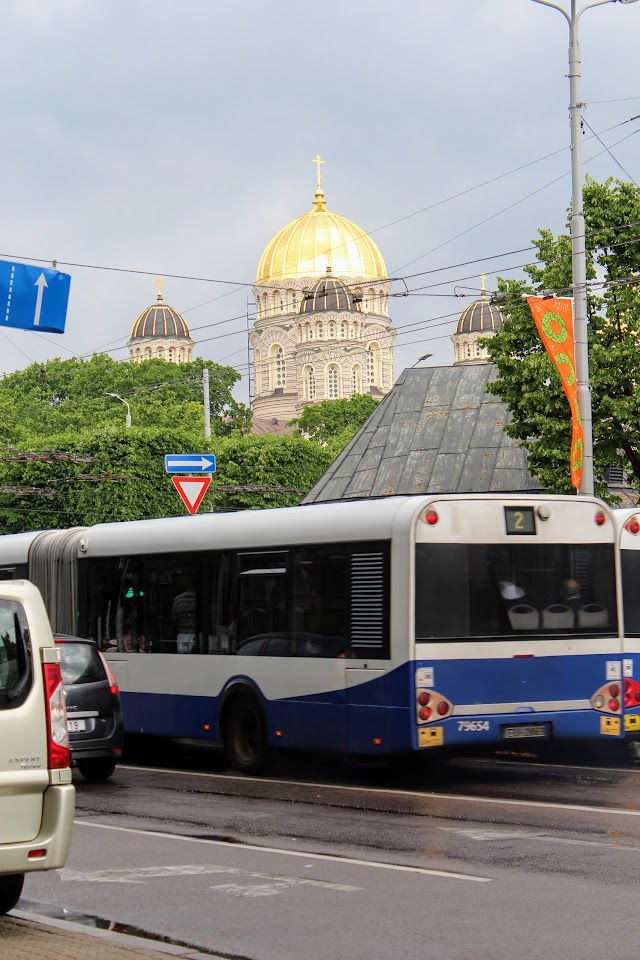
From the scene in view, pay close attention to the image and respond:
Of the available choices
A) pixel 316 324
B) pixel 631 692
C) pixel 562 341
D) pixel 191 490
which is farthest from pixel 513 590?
pixel 316 324

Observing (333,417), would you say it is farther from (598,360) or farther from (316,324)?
(598,360)

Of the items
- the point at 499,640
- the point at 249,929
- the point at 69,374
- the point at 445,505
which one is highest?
the point at 69,374

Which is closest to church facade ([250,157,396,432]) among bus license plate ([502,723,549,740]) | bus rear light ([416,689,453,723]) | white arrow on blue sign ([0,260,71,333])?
white arrow on blue sign ([0,260,71,333])

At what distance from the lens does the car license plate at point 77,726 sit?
14469 millimetres

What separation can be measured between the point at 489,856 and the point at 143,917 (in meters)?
2.59

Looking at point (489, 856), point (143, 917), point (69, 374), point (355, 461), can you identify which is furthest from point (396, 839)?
point (69, 374)

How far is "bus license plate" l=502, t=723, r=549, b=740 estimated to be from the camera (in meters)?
13.5

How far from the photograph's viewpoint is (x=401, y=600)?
1330 cm

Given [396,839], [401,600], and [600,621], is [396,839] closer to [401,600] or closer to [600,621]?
[401,600]

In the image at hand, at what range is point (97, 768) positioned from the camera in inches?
589

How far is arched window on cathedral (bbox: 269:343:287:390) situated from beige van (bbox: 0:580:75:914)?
542ft

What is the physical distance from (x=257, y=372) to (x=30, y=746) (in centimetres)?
17584

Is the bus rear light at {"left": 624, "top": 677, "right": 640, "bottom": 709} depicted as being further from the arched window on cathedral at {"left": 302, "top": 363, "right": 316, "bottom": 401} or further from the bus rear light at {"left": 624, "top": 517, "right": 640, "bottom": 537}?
the arched window on cathedral at {"left": 302, "top": 363, "right": 316, "bottom": 401}

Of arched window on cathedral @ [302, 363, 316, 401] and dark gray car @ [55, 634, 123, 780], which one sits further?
arched window on cathedral @ [302, 363, 316, 401]
